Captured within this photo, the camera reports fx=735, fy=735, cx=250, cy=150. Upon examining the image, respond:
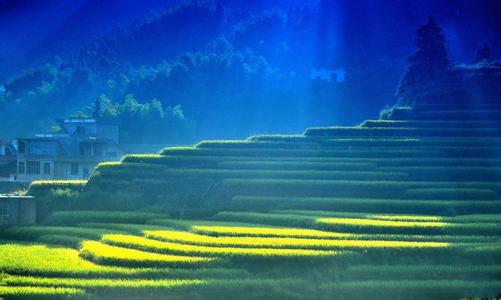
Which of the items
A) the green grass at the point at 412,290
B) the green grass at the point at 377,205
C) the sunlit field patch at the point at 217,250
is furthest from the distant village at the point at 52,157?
the green grass at the point at 412,290

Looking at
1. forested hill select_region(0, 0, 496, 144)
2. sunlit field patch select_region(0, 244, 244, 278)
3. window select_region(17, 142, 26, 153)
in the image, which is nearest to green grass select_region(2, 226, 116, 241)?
sunlit field patch select_region(0, 244, 244, 278)

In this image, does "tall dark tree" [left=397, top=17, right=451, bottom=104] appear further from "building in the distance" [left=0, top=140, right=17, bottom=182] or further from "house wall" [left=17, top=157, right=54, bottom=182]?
"building in the distance" [left=0, top=140, right=17, bottom=182]

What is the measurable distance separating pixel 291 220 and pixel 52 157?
3300 cm

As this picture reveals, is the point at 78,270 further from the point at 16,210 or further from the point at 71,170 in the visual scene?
the point at 71,170

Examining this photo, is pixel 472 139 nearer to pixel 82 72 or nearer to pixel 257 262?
pixel 257 262

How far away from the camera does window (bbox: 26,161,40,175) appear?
55.3 meters

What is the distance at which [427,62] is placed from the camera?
5159 centimetres

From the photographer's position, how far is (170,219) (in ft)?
→ 97.2

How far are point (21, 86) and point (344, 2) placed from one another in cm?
5594

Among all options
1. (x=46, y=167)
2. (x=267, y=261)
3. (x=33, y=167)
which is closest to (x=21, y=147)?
(x=33, y=167)

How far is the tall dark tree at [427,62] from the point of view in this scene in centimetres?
5062

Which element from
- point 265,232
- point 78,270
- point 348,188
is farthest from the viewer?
point 348,188

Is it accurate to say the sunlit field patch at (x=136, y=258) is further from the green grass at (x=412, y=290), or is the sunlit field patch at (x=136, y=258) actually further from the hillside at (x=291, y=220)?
the green grass at (x=412, y=290)

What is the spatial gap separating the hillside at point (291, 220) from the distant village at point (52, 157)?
20690 millimetres
